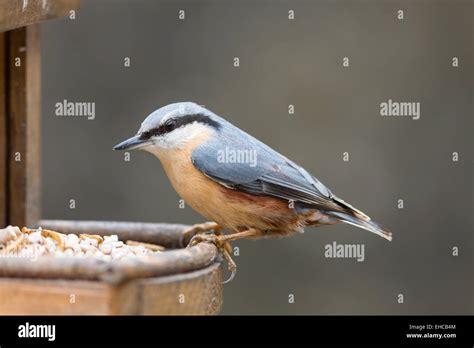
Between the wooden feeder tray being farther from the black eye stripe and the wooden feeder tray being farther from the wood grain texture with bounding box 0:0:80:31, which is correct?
the black eye stripe

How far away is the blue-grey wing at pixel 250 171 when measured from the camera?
11.9ft

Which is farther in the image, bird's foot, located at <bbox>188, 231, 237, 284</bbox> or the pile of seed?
bird's foot, located at <bbox>188, 231, 237, 284</bbox>

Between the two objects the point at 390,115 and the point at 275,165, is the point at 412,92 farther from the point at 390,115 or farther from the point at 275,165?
the point at 275,165

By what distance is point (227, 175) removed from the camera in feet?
11.9

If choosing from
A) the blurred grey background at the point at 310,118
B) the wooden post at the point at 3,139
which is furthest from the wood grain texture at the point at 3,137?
the blurred grey background at the point at 310,118

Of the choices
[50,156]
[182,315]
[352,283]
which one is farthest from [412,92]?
[182,315]

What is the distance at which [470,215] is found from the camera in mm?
6445

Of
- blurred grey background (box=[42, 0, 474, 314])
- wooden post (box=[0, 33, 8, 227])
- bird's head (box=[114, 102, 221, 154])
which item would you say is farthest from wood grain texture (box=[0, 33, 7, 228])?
blurred grey background (box=[42, 0, 474, 314])

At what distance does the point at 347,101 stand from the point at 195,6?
4.33ft

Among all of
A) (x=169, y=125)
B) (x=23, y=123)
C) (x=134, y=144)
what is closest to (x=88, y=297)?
(x=134, y=144)

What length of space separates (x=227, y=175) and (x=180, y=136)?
0.88 ft

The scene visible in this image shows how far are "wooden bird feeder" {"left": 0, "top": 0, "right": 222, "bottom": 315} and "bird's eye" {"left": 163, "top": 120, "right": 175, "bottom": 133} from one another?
48cm

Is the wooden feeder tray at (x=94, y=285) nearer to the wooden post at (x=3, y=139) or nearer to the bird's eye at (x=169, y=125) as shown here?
the bird's eye at (x=169, y=125)

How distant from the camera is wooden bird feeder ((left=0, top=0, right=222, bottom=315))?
2445 mm
